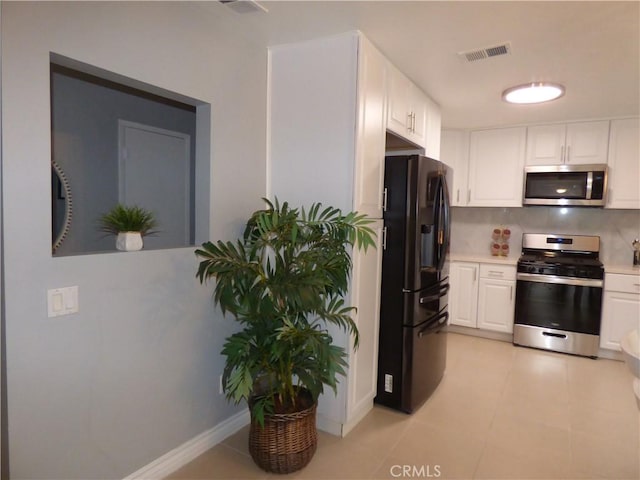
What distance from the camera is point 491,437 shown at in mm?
2486

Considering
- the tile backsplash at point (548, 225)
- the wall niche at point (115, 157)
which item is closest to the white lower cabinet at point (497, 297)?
the tile backsplash at point (548, 225)

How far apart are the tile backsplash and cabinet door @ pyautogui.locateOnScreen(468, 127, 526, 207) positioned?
0.37 meters

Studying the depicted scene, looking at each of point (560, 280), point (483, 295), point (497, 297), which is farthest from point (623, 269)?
point (483, 295)

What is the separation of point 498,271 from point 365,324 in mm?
2341

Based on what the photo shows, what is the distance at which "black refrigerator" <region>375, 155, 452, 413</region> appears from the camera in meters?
2.62

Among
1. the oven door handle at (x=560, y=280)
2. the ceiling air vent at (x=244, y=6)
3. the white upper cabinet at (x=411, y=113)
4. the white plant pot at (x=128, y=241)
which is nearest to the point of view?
the white plant pot at (x=128, y=241)

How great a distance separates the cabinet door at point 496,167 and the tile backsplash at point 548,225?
37 centimetres

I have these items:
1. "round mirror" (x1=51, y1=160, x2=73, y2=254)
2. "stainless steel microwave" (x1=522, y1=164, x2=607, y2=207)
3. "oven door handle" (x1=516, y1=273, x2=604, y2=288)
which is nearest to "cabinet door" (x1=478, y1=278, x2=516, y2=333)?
"oven door handle" (x1=516, y1=273, x2=604, y2=288)

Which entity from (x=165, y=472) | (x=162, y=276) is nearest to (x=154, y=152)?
(x=162, y=276)

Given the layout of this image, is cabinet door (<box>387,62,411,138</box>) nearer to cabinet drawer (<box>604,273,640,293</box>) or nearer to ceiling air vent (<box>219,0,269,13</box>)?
ceiling air vent (<box>219,0,269,13</box>)

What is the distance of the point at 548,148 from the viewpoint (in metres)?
4.20

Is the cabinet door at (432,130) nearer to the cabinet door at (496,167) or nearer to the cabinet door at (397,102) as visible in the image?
the cabinet door at (397,102)

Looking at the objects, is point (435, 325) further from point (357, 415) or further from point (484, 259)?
point (484, 259)

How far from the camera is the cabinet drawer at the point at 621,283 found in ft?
12.1
